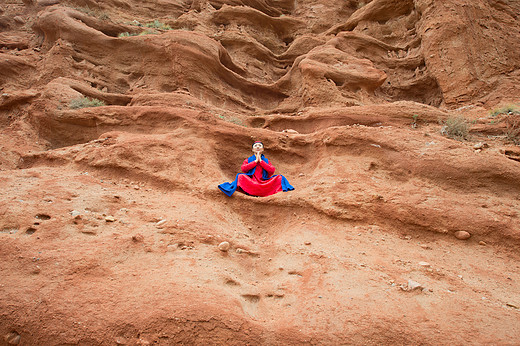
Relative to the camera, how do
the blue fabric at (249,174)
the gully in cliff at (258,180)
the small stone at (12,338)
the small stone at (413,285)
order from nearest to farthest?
the small stone at (12,338) → the small stone at (413,285) → the blue fabric at (249,174) → the gully in cliff at (258,180)

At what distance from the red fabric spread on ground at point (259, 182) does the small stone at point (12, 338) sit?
13.1 ft

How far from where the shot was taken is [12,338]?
254 centimetres

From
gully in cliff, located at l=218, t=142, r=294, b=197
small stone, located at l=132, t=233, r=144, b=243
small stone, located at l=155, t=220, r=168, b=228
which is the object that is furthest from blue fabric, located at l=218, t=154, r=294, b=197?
small stone, located at l=132, t=233, r=144, b=243

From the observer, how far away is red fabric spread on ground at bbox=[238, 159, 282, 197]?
603cm

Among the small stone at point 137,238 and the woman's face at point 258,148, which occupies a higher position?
the woman's face at point 258,148

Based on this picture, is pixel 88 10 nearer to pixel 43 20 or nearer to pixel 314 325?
pixel 43 20

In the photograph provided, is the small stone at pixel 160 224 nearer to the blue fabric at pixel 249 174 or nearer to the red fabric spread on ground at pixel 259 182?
the blue fabric at pixel 249 174

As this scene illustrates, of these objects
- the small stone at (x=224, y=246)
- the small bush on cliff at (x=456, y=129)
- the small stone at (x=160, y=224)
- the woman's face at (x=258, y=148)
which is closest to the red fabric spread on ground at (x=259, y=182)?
the woman's face at (x=258, y=148)

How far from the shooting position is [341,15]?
18000 mm

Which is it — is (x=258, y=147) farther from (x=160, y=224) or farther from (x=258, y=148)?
(x=160, y=224)

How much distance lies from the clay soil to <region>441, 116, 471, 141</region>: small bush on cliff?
7 centimetres

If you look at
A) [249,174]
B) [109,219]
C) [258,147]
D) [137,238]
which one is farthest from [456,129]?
[109,219]

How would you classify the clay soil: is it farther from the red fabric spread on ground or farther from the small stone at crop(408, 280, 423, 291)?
the red fabric spread on ground

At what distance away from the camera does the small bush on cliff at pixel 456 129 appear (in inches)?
274
